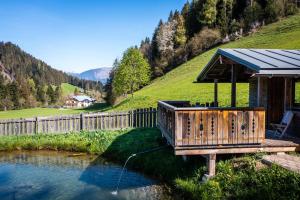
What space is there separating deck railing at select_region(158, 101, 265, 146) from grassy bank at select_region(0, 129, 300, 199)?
0.92 m

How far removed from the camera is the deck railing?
36.4 feet

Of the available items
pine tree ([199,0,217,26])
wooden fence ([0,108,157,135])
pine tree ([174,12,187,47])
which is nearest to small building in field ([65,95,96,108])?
pine tree ([174,12,187,47])

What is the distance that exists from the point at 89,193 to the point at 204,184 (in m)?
4.65

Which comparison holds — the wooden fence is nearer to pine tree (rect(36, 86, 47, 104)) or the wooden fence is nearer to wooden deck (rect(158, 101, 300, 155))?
wooden deck (rect(158, 101, 300, 155))

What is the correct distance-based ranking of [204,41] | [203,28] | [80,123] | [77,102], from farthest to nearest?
[77,102] → [203,28] → [204,41] → [80,123]

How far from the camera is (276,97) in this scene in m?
14.6

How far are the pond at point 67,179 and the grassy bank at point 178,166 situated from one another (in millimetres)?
806

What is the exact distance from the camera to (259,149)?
38.0 ft

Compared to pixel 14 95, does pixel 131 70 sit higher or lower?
higher

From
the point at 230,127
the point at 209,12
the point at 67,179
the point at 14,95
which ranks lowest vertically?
the point at 67,179

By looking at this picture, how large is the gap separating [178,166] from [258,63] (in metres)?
5.46

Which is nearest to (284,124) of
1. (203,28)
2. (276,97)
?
(276,97)

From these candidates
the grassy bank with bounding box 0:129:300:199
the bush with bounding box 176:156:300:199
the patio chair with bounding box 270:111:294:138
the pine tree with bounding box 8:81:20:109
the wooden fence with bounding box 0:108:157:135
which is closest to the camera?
the bush with bounding box 176:156:300:199

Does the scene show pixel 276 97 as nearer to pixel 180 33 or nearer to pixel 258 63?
pixel 258 63
